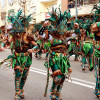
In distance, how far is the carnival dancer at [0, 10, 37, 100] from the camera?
4.78 metres

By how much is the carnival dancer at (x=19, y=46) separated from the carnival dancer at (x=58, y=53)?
641 millimetres

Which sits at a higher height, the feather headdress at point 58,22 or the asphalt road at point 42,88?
the feather headdress at point 58,22

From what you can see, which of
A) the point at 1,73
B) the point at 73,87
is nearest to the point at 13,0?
the point at 1,73

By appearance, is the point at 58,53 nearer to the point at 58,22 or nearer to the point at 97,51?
the point at 58,22

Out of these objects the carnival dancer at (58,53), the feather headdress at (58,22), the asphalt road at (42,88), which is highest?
the feather headdress at (58,22)

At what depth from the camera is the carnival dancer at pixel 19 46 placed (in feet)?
15.7

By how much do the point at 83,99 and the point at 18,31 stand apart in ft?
7.85

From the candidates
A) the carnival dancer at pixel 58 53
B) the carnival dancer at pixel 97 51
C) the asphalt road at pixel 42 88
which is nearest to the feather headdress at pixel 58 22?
the carnival dancer at pixel 58 53

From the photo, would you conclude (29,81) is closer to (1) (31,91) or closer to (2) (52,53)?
(1) (31,91)

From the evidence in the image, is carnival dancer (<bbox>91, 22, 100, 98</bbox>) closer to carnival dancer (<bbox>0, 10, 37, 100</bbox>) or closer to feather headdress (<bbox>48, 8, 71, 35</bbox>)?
feather headdress (<bbox>48, 8, 71, 35</bbox>)

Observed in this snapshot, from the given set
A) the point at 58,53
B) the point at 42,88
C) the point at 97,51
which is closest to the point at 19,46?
the point at 58,53

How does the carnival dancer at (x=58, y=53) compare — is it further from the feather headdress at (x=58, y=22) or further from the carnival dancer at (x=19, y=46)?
the carnival dancer at (x=19, y=46)

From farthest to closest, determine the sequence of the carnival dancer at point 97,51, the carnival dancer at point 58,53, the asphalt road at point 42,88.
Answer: the asphalt road at point 42,88 < the carnival dancer at point 97,51 < the carnival dancer at point 58,53

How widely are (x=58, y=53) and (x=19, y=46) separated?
102 cm
